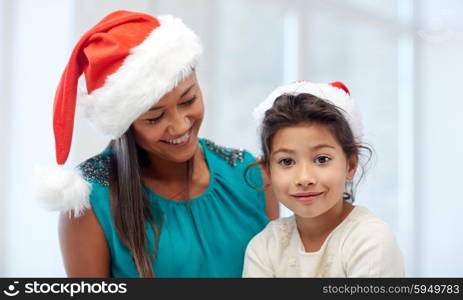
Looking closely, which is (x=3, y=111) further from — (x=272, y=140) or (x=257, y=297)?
(x=257, y=297)

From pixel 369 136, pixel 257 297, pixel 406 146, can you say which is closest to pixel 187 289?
pixel 257 297

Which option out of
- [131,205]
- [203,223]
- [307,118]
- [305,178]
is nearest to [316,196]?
[305,178]

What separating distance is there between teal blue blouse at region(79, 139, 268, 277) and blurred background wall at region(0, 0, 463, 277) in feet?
0.97

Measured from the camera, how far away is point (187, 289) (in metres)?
1.20

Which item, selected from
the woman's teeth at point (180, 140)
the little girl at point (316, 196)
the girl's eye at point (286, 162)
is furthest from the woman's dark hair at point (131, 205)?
the girl's eye at point (286, 162)

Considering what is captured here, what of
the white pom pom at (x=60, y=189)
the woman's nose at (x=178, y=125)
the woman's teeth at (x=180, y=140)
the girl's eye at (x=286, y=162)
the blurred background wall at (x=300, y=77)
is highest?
the blurred background wall at (x=300, y=77)

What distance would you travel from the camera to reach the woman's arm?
1328 millimetres

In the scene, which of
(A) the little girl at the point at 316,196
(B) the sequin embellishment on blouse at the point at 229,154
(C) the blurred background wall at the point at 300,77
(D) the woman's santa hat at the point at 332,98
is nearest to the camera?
(A) the little girl at the point at 316,196

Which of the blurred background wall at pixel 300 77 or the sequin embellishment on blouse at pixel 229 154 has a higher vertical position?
the blurred background wall at pixel 300 77

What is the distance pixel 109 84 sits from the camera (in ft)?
4.08

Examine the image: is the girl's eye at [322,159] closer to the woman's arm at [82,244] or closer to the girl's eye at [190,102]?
the girl's eye at [190,102]

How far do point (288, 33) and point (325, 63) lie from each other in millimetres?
319

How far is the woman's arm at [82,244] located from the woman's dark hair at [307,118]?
1.51 ft

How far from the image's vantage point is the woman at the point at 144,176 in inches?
49.1
